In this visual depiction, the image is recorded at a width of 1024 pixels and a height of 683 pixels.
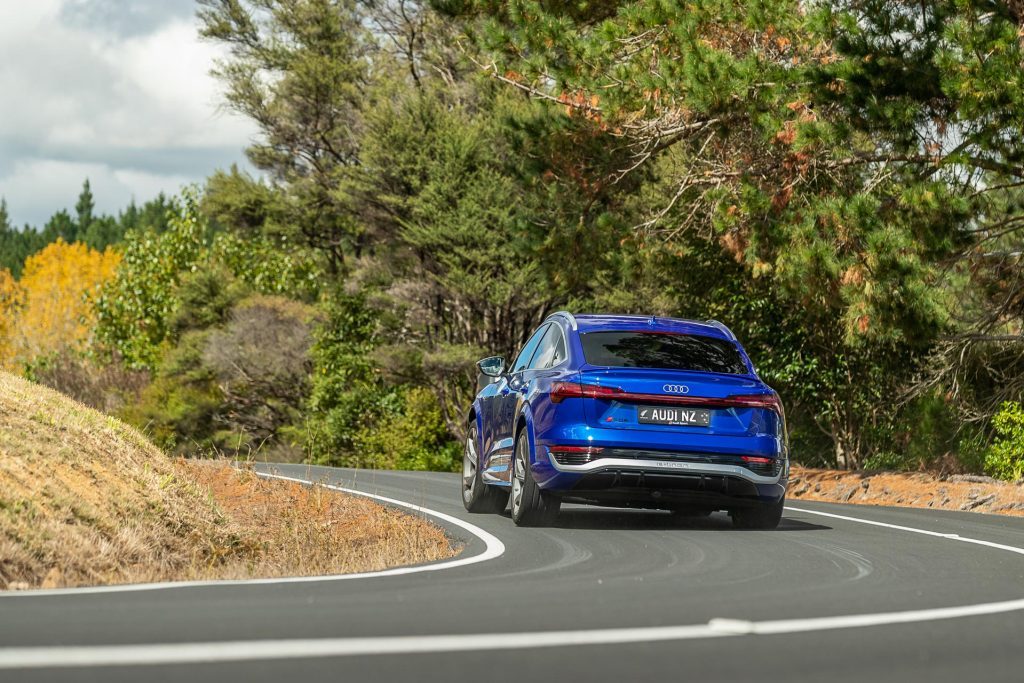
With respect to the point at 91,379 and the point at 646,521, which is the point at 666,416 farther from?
the point at 91,379

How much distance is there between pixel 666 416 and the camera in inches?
423

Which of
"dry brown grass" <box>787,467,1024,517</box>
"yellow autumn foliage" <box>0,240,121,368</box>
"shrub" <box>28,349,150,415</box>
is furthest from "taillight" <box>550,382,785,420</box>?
"yellow autumn foliage" <box>0,240,121,368</box>

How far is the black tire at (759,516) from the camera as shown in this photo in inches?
445

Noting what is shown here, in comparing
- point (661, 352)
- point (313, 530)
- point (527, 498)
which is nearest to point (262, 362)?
point (313, 530)

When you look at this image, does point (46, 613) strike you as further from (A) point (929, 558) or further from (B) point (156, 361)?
(B) point (156, 361)

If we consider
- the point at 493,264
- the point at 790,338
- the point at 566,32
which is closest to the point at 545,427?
the point at 566,32

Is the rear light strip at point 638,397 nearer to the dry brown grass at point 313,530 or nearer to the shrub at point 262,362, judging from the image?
the dry brown grass at point 313,530

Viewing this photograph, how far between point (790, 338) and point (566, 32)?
6.84 metres

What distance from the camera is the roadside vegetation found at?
16234 millimetres

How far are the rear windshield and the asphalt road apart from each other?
1950 mm

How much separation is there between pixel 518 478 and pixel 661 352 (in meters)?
Answer: 1.61

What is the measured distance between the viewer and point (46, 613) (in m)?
6.06

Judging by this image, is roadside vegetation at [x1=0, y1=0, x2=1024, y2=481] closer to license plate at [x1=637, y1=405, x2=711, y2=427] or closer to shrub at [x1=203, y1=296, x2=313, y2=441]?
shrub at [x1=203, y1=296, x2=313, y2=441]

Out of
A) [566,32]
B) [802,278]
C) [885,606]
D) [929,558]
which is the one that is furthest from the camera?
[566,32]
